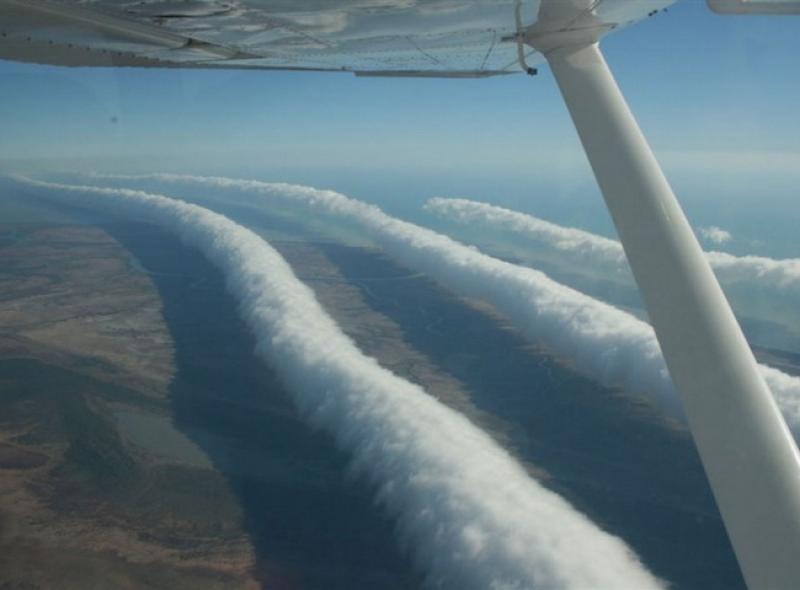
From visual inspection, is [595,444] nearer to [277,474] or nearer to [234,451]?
[277,474]

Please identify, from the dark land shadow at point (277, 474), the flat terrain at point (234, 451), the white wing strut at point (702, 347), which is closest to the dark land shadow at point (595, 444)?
the flat terrain at point (234, 451)

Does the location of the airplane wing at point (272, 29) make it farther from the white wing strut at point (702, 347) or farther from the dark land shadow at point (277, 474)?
the dark land shadow at point (277, 474)

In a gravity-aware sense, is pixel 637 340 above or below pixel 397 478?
above

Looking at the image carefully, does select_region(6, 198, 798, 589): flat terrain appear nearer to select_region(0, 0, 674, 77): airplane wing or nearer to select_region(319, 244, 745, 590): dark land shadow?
select_region(319, 244, 745, 590): dark land shadow

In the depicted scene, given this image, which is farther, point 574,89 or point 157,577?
point 157,577

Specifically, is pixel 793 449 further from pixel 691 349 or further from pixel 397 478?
pixel 397 478

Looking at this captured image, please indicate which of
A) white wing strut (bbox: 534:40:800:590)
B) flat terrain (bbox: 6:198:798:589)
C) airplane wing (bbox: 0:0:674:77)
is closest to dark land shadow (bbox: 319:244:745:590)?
flat terrain (bbox: 6:198:798:589)

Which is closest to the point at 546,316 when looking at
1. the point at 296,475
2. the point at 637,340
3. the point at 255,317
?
the point at 637,340
